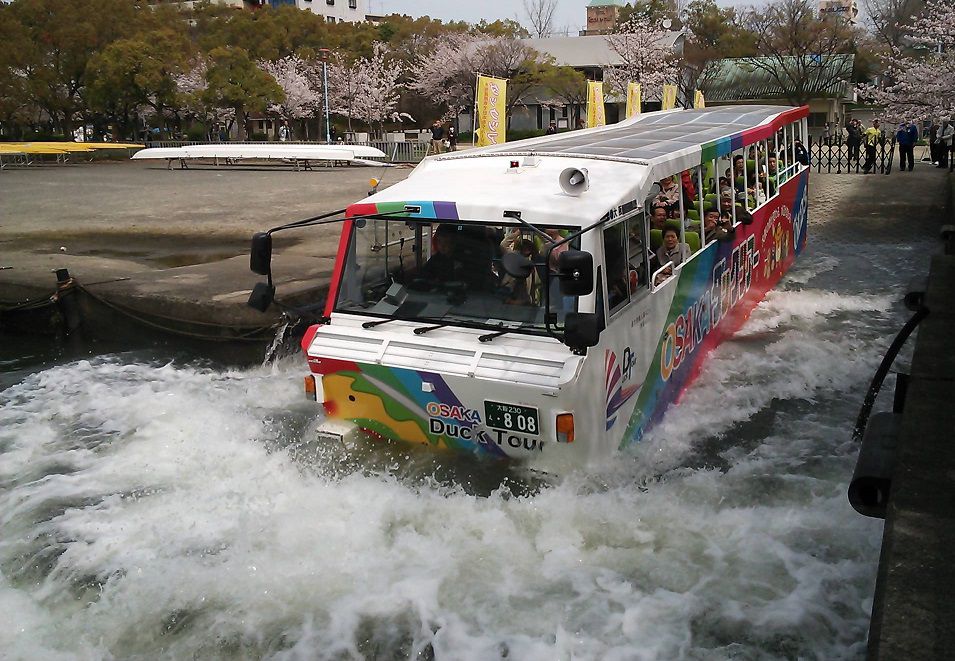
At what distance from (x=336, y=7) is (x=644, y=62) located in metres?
73.8

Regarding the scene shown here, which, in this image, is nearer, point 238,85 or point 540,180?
point 540,180

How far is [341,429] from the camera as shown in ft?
20.6

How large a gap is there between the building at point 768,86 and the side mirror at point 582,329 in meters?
46.6

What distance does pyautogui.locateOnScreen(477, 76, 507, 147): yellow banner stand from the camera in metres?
20.2

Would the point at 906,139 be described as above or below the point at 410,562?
above

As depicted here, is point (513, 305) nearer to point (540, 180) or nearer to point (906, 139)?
point (540, 180)

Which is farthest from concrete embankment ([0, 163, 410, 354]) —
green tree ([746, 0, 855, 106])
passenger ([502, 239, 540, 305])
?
green tree ([746, 0, 855, 106])

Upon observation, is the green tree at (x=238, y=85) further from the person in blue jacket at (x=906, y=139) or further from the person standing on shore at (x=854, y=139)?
the person in blue jacket at (x=906, y=139)

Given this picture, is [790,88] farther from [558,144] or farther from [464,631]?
[464,631]

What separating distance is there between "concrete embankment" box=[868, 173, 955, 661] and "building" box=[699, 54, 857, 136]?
46.1m

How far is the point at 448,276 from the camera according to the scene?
6.20 metres

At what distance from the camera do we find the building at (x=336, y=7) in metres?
109

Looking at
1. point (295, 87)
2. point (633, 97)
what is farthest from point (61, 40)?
point (633, 97)

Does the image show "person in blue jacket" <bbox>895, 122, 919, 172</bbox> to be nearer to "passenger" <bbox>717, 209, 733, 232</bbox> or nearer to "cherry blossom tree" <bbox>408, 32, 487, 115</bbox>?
"passenger" <bbox>717, 209, 733, 232</bbox>
